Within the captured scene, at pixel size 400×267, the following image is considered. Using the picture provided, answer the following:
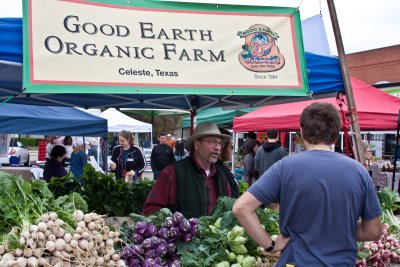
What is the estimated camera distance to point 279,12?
12.3 feet

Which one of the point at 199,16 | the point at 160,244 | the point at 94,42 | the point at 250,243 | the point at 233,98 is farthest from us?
the point at 233,98

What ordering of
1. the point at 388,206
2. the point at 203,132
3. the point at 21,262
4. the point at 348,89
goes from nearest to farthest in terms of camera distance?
the point at 21,262
the point at 203,132
the point at 388,206
the point at 348,89

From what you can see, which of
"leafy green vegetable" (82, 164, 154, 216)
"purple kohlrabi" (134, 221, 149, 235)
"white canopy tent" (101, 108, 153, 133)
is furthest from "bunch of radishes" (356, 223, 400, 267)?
"white canopy tent" (101, 108, 153, 133)

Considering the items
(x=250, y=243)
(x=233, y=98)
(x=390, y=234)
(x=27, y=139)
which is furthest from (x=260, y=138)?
(x=27, y=139)

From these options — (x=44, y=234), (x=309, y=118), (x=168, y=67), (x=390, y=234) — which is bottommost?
(x=390, y=234)

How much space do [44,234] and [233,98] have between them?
11.3 feet

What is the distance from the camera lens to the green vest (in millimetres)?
3697

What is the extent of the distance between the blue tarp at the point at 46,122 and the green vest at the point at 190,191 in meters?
4.86

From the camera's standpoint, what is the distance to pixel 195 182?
3754 mm

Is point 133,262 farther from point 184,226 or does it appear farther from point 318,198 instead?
point 318,198

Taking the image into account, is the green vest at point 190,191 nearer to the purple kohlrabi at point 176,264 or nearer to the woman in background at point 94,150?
the purple kohlrabi at point 176,264

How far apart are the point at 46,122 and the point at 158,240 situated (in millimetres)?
6172

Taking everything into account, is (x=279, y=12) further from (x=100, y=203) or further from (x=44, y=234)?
(x=100, y=203)

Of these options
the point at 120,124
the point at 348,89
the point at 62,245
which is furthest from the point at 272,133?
the point at 120,124
